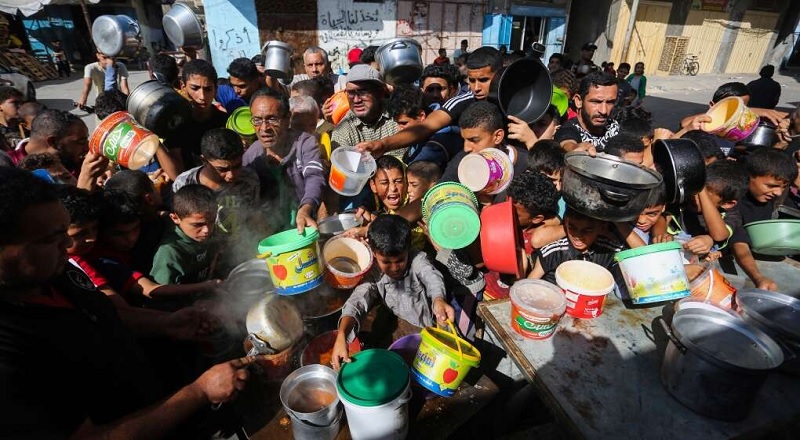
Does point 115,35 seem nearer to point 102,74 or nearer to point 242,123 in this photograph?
point 242,123

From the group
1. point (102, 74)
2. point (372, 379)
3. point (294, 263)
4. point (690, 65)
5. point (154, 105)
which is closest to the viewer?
point (372, 379)

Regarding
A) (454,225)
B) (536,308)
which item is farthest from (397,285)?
(536,308)

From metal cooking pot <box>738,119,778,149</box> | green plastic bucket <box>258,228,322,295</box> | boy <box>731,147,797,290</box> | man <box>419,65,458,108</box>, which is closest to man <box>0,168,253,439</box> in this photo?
green plastic bucket <box>258,228,322,295</box>

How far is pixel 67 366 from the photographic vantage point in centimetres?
141

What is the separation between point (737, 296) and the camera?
2084 mm

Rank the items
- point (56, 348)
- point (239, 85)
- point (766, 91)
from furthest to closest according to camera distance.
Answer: point (766, 91) → point (239, 85) → point (56, 348)

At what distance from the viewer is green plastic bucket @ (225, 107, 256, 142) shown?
13.4 ft

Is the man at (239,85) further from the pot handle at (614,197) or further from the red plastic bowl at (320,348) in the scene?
the pot handle at (614,197)

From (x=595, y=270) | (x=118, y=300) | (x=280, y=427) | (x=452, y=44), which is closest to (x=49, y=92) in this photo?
(x=452, y=44)

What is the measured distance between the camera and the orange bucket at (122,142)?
279 cm

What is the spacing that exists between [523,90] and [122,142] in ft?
12.0

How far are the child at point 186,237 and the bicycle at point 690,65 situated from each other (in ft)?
89.7

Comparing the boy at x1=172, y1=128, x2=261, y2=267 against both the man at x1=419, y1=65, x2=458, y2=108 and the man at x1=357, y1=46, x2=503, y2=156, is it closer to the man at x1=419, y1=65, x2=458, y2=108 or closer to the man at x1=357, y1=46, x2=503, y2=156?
the man at x1=357, y1=46, x2=503, y2=156

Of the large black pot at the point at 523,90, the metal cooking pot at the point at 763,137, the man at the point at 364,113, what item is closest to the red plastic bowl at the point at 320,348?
the man at the point at 364,113
